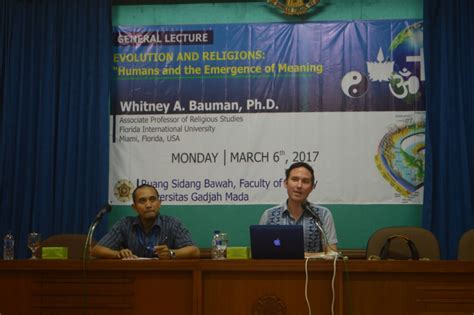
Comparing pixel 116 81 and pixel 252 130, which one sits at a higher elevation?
pixel 116 81

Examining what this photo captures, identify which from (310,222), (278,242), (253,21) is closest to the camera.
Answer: (278,242)

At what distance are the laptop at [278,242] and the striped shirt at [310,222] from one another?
Result: 3.26 feet

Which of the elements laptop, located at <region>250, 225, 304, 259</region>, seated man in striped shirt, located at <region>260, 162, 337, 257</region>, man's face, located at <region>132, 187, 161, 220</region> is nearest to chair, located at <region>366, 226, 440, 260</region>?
seated man in striped shirt, located at <region>260, 162, 337, 257</region>

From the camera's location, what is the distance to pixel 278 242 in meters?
4.05

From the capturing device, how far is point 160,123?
6457 millimetres

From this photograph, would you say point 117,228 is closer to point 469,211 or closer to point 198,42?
point 198,42

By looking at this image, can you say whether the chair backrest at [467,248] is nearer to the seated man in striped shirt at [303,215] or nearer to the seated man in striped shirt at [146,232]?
the seated man in striped shirt at [303,215]

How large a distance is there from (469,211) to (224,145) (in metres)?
2.24

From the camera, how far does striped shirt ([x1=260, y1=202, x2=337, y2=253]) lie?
5.11 m

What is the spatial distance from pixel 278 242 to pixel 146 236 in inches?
53.5

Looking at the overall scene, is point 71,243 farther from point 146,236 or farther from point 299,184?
point 299,184

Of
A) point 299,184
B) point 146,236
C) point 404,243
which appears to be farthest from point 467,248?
point 146,236

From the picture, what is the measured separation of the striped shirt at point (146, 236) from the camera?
5000mm

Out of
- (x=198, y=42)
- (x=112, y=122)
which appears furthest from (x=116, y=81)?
(x=198, y=42)
